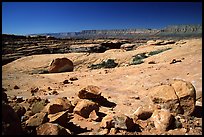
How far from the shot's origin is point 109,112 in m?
6.84

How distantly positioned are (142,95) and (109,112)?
6.85ft

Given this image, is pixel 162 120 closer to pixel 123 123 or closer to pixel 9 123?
pixel 123 123

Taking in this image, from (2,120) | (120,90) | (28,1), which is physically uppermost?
(28,1)

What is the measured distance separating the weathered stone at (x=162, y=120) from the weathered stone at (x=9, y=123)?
2.88 m

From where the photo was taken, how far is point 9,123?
15.0 feet

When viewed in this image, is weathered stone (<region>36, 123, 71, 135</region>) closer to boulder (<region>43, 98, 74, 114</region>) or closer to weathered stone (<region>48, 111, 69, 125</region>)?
weathered stone (<region>48, 111, 69, 125</region>)

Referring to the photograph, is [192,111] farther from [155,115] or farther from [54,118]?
[54,118]

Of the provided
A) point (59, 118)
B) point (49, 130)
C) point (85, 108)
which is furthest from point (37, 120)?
point (85, 108)

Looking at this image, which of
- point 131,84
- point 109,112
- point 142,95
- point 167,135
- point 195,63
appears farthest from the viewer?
point 195,63

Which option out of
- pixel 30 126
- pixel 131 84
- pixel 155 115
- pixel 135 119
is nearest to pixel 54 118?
pixel 30 126

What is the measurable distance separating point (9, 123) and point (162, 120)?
3154 millimetres

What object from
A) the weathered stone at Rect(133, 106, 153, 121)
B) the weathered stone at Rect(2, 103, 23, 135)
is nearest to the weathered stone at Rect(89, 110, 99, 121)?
the weathered stone at Rect(133, 106, 153, 121)

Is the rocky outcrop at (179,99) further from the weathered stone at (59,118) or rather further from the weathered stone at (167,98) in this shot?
the weathered stone at (59,118)

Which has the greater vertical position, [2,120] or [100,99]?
[2,120]
